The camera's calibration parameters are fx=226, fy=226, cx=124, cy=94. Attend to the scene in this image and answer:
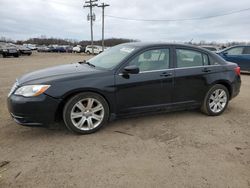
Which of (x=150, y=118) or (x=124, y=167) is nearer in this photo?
(x=124, y=167)

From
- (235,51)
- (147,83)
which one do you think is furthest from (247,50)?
(147,83)

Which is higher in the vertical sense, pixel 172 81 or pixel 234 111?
pixel 172 81

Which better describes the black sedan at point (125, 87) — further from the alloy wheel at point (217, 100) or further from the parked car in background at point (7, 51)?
the parked car in background at point (7, 51)

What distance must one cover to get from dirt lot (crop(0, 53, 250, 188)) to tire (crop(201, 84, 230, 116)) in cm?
33

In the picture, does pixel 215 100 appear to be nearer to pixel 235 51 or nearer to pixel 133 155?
pixel 133 155

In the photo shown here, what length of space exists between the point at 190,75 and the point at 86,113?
2133mm

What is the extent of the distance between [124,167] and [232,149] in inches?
66.1

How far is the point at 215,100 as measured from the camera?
4.77 metres

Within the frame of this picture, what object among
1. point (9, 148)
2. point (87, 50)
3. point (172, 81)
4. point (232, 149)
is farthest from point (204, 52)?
point (87, 50)

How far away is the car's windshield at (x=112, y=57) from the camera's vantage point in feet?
13.2

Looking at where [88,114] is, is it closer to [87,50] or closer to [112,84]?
[112,84]

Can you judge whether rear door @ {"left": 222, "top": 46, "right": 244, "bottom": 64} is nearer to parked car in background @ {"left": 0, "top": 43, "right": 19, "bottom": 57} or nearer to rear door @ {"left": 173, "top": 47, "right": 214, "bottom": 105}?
rear door @ {"left": 173, "top": 47, "right": 214, "bottom": 105}

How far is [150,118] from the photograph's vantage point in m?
4.53

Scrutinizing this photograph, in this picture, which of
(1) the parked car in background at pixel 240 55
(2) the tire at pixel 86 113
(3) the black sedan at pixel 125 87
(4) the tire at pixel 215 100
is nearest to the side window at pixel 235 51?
(1) the parked car in background at pixel 240 55
